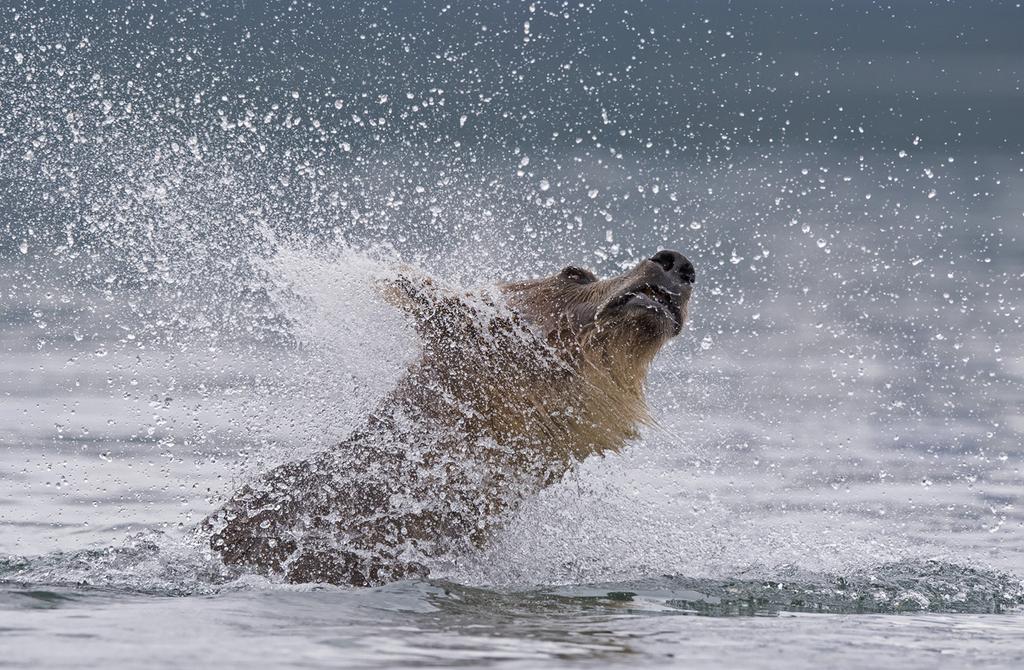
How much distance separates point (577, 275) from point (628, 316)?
0.66 m

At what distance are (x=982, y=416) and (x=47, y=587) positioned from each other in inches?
384

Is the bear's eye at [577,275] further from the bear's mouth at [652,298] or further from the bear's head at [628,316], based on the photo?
the bear's mouth at [652,298]

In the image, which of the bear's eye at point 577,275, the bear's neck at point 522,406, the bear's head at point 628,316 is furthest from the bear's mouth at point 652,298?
the bear's eye at point 577,275

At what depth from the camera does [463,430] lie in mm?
7062

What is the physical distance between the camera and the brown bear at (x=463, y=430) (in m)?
6.68

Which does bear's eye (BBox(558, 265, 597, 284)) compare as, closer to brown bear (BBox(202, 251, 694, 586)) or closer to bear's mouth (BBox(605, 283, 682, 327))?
brown bear (BBox(202, 251, 694, 586))

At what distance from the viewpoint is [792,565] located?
7.50 m

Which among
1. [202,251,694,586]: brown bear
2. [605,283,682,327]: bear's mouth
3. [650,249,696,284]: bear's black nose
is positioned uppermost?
[650,249,696,284]: bear's black nose

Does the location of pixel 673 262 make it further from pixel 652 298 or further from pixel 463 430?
pixel 463 430

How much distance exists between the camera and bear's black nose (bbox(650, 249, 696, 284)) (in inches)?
289

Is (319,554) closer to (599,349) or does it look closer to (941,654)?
(599,349)

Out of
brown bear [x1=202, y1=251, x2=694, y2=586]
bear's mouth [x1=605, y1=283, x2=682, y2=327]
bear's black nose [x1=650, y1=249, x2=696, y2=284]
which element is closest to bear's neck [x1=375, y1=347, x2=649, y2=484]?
brown bear [x1=202, y1=251, x2=694, y2=586]

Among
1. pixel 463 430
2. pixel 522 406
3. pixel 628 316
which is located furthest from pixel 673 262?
pixel 463 430

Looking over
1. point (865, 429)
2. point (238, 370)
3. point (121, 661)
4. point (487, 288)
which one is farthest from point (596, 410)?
point (238, 370)
